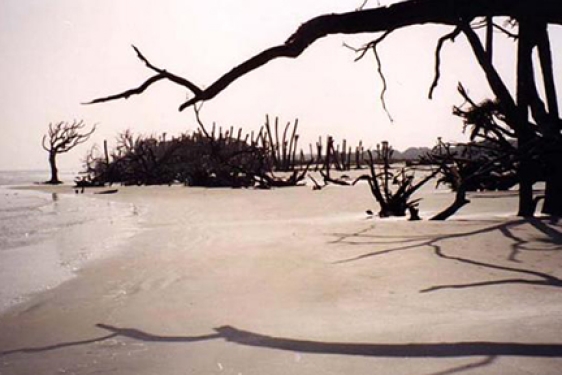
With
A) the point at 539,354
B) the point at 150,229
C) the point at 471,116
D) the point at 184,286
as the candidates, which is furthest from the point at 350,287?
the point at 471,116

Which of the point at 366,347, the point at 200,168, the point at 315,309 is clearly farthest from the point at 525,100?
the point at 200,168

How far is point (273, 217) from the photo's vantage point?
981 cm

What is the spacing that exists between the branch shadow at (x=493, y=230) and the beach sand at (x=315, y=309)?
17 millimetres

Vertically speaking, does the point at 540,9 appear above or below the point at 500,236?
above

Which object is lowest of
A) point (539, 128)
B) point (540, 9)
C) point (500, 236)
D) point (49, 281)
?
point (49, 281)

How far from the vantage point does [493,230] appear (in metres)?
5.78

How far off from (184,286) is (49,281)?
1677 mm

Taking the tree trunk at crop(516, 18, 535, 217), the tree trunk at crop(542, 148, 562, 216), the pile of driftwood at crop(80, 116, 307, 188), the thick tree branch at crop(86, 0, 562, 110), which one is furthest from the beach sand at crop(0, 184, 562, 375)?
the pile of driftwood at crop(80, 116, 307, 188)

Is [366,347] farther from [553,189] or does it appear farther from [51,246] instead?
[51,246]

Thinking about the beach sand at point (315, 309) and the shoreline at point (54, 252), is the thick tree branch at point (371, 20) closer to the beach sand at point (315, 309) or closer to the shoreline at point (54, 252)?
the beach sand at point (315, 309)

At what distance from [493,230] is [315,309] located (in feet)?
10.3

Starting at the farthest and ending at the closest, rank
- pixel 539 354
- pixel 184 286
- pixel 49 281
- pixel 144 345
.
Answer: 1. pixel 49 281
2. pixel 184 286
3. pixel 144 345
4. pixel 539 354

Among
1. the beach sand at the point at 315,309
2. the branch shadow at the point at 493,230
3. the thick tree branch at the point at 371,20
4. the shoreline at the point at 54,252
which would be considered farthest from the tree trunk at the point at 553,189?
the shoreline at the point at 54,252

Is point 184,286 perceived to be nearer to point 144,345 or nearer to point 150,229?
point 144,345
